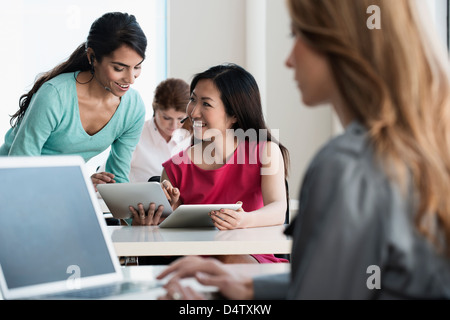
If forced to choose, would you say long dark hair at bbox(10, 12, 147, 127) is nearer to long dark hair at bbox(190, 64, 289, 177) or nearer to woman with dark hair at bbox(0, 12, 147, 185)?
woman with dark hair at bbox(0, 12, 147, 185)

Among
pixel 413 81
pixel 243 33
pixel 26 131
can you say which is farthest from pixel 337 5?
pixel 243 33

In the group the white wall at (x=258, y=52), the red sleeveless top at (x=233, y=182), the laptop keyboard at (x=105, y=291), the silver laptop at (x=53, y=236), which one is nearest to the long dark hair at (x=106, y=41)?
the red sleeveless top at (x=233, y=182)

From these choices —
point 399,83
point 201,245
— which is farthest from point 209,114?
point 399,83

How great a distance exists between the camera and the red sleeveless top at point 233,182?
8.07ft

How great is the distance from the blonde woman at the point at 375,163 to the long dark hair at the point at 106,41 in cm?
180

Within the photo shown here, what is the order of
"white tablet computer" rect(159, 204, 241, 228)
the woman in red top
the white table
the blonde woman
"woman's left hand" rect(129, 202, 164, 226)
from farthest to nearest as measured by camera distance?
the woman in red top, "woman's left hand" rect(129, 202, 164, 226), "white tablet computer" rect(159, 204, 241, 228), the white table, the blonde woman

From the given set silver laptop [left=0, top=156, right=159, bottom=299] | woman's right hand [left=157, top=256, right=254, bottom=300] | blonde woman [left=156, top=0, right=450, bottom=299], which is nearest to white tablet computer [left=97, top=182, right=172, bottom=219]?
silver laptop [left=0, top=156, right=159, bottom=299]

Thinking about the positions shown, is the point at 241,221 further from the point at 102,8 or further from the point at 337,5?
the point at 102,8

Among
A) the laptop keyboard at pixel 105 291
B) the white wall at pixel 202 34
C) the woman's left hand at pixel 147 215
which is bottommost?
the woman's left hand at pixel 147 215

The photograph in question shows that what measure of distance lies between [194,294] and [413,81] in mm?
463

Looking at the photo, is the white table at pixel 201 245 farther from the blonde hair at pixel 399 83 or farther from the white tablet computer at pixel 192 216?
the blonde hair at pixel 399 83

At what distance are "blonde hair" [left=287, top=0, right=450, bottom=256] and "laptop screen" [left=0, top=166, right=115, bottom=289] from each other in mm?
559

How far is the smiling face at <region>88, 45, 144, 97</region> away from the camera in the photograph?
2.52 meters

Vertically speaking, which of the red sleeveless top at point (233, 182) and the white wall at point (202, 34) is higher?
the white wall at point (202, 34)
